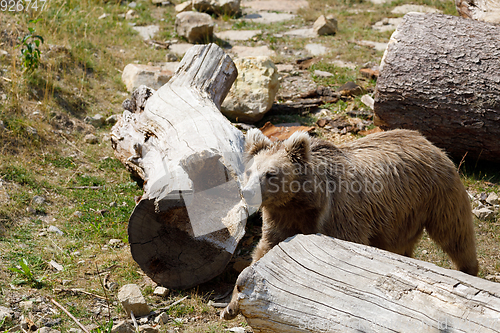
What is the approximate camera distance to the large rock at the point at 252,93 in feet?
22.5

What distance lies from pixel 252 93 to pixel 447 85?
2.72 metres

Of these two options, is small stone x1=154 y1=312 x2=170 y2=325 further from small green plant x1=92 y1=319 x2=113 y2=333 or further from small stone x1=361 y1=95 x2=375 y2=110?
small stone x1=361 y1=95 x2=375 y2=110

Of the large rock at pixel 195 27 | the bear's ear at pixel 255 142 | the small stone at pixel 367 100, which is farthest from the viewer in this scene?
the large rock at pixel 195 27

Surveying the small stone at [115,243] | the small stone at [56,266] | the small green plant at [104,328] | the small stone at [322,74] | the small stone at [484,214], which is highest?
the small stone at [322,74]

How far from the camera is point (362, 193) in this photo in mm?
3891

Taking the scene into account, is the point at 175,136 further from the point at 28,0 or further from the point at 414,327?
the point at 28,0

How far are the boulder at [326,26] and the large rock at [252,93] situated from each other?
11.6 feet

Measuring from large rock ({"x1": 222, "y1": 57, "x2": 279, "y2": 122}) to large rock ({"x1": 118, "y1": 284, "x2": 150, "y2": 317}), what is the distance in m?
3.75

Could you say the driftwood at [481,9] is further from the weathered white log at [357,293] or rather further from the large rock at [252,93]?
the weathered white log at [357,293]

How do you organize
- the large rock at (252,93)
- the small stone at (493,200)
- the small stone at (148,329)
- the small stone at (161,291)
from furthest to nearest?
the large rock at (252,93) → the small stone at (493,200) → the small stone at (161,291) → the small stone at (148,329)

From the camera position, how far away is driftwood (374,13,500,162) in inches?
219

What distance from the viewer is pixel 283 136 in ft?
20.6

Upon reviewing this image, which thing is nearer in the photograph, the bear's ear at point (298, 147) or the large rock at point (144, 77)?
the bear's ear at point (298, 147)

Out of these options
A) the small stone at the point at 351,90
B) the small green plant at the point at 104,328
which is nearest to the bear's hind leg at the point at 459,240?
the small green plant at the point at 104,328
